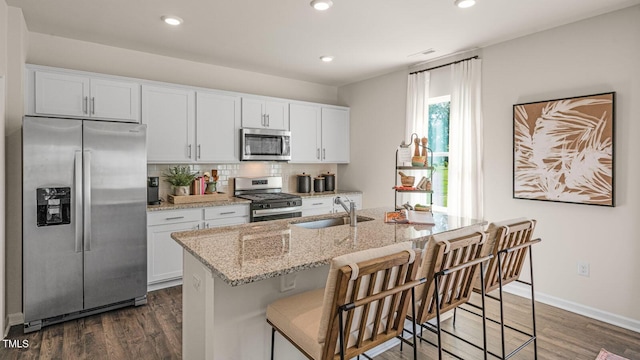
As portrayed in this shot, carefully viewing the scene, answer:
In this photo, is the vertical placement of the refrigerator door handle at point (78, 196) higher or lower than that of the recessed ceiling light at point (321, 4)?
lower

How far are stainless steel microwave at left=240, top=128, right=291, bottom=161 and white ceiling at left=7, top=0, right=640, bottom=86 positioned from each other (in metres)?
0.91

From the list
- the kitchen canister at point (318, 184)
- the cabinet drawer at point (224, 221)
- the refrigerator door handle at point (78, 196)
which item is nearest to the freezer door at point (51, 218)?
the refrigerator door handle at point (78, 196)

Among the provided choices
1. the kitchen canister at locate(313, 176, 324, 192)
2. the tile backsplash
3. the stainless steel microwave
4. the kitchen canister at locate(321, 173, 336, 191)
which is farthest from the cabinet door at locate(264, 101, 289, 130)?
the kitchen canister at locate(321, 173, 336, 191)

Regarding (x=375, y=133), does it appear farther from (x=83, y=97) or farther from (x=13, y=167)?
(x=13, y=167)

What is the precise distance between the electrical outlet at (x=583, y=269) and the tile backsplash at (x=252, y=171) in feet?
11.0

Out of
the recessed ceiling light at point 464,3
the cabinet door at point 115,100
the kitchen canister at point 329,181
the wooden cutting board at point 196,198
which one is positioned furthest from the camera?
the kitchen canister at point 329,181

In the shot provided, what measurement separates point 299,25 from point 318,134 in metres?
2.10

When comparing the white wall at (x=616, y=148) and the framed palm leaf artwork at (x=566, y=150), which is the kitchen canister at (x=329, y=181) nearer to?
the white wall at (x=616, y=148)

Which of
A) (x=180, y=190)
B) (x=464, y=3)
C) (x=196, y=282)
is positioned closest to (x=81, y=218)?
(x=180, y=190)

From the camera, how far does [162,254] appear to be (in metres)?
3.62

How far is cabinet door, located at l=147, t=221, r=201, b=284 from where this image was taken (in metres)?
3.56

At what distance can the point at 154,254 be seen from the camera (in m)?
3.58

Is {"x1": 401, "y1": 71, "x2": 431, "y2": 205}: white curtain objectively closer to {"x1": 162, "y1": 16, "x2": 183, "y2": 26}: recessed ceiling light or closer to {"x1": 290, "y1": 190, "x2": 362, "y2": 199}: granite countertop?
{"x1": 290, "y1": 190, "x2": 362, "y2": 199}: granite countertop

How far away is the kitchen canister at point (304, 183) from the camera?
511 centimetres
